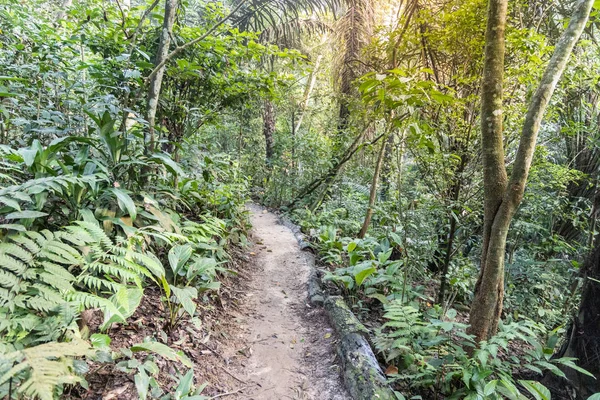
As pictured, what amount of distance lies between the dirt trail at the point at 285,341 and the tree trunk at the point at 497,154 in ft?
4.48

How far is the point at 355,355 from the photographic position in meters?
2.71

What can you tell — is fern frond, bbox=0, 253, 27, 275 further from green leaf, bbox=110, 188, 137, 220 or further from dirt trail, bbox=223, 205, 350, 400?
dirt trail, bbox=223, 205, 350, 400

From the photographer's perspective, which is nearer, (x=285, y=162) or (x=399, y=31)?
(x=399, y=31)

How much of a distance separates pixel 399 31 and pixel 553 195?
3888 millimetres

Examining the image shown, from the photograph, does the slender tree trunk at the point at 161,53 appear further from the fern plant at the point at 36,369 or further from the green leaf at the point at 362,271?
the green leaf at the point at 362,271

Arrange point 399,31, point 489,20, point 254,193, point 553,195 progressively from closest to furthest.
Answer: point 489,20, point 399,31, point 553,195, point 254,193

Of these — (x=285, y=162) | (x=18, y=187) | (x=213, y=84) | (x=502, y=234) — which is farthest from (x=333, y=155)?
(x=18, y=187)

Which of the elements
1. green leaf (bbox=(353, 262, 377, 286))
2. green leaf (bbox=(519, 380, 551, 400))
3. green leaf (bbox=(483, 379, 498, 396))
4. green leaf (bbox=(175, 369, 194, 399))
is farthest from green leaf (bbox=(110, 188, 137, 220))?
green leaf (bbox=(519, 380, 551, 400))

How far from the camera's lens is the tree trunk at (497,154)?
7.54 ft

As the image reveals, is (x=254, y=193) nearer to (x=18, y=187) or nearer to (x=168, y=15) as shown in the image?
(x=168, y=15)

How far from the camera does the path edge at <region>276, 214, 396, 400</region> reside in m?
2.35

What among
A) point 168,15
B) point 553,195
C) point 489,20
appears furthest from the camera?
point 553,195

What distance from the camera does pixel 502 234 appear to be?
2367 mm

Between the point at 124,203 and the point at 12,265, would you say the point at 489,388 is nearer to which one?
the point at 12,265
